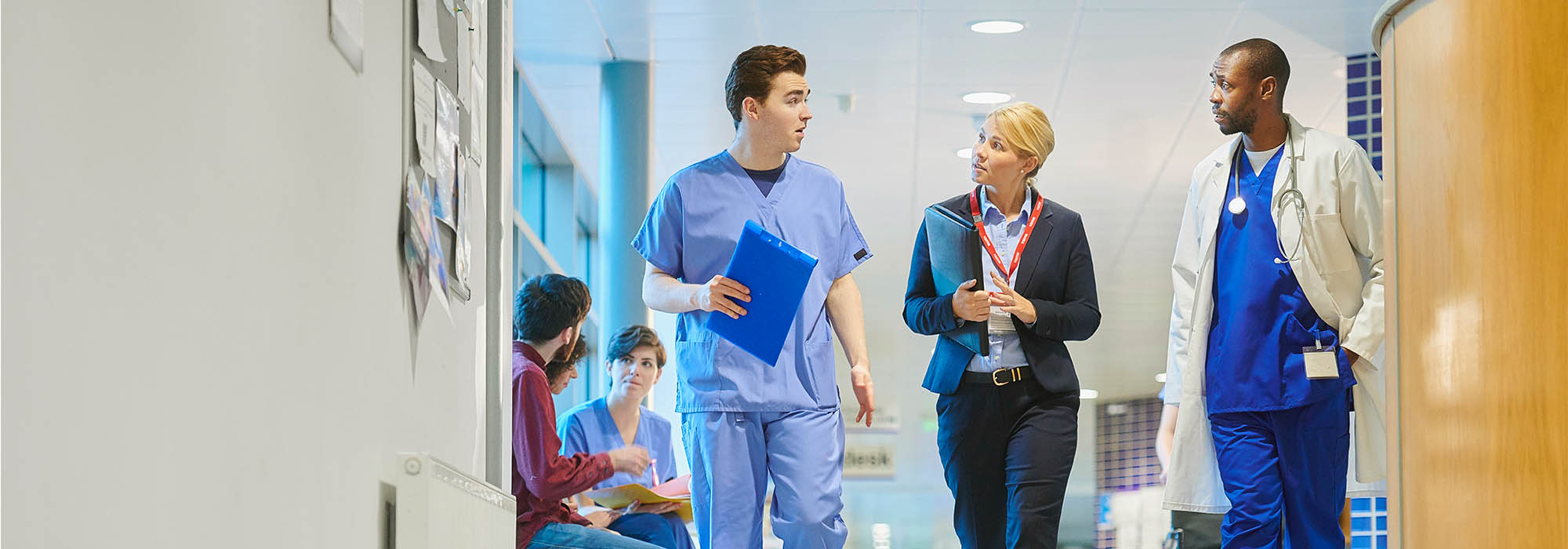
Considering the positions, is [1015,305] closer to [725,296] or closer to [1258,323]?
[1258,323]

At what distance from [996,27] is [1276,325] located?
153 inches

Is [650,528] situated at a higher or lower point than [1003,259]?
lower

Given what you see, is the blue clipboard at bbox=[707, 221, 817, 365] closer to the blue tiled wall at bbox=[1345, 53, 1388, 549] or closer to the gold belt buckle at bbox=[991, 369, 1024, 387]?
the gold belt buckle at bbox=[991, 369, 1024, 387]

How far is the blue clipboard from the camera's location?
338 centimetres

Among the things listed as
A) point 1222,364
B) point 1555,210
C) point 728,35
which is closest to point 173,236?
point 1555,210

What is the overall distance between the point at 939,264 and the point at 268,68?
258 centimetres

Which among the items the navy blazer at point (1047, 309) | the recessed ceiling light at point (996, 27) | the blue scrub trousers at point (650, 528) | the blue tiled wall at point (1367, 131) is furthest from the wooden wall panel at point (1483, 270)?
the recessed ceiling light at point (996, 27)

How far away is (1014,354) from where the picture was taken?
377 centimetres

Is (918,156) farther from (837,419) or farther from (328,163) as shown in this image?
(328,163)

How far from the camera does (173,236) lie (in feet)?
4.00

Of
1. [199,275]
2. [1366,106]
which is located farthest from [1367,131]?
[199,275]

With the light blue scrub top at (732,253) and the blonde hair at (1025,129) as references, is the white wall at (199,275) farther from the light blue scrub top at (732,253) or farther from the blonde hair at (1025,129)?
the blonde hair at (1025,129)

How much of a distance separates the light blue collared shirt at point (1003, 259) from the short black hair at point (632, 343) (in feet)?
6.18

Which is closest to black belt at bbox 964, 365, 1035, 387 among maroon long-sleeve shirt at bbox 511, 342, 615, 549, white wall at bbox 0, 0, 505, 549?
maroon long-sleeve shirt at bbox 511, 342, 615, 549
